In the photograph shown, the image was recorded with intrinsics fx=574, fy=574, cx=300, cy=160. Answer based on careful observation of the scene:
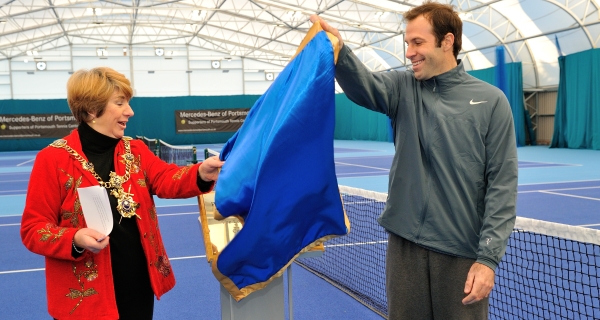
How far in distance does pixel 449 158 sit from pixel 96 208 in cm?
133

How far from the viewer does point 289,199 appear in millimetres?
2094

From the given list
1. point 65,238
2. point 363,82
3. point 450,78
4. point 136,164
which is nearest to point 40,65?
point 136,164

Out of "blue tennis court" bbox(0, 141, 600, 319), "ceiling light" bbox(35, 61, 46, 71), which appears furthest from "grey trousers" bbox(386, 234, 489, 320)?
"ceiling light" bbox(35, 61, 46, 71)

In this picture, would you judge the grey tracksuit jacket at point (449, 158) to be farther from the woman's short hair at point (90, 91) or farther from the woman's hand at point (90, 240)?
the woman's hand at point (90, 240)

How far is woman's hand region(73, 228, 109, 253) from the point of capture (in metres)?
2.08

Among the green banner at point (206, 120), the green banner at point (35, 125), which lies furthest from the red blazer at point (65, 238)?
the green banner at point (206, 120)

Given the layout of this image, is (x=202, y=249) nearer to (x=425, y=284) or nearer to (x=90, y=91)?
(x=90, y=91)

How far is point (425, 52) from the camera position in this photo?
219 centimetres

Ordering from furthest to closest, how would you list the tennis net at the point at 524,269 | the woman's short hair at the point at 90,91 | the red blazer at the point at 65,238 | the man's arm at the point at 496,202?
the tennis net at the point at 524,269
the woman's short hair at the point at 90,91
the red blazer at the point at 65,238
the man's arm at the point at 496,202

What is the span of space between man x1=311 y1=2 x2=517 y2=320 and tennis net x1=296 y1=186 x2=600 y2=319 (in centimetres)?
135

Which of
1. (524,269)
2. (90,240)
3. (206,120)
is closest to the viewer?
(90,240)

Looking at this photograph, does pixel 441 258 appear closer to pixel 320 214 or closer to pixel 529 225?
pixel 320 214

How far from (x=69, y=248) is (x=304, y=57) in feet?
3.74

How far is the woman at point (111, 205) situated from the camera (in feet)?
7.15
